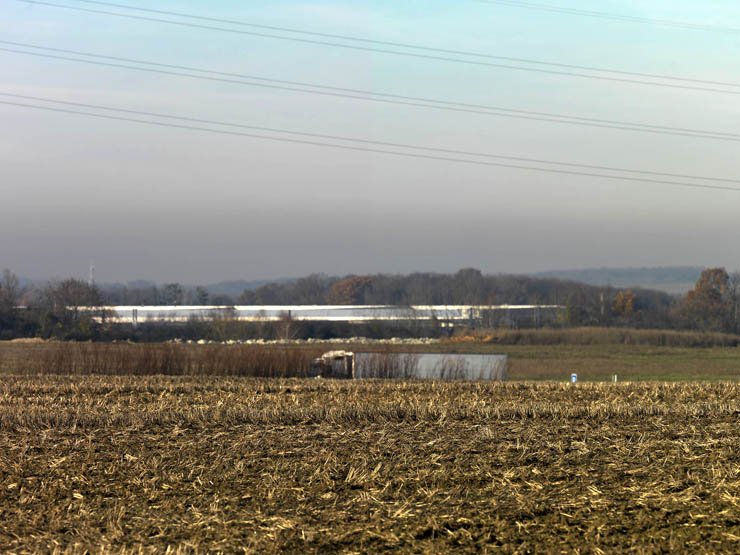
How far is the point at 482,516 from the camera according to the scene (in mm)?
10188

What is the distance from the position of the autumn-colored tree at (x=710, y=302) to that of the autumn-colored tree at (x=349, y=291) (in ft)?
184

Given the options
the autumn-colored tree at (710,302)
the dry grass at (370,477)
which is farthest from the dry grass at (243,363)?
the autumn-colored tree at (710,302)

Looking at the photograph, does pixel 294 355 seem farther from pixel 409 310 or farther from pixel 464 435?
pixel 409 310

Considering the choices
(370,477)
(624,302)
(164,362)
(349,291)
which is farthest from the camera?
(349,291)

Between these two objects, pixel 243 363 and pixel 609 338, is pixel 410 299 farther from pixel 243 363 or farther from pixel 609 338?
pixel 243 363

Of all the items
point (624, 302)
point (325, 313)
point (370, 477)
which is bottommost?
point (370, 477)

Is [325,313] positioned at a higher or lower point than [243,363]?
higher

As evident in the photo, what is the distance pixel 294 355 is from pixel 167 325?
131 feet

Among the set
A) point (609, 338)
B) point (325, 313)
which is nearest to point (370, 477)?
point (609, 338)

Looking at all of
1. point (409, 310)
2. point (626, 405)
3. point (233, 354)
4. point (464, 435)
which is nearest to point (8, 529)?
point (464, 435)

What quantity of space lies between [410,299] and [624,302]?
1258 inches

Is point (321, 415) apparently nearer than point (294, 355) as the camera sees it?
Yes

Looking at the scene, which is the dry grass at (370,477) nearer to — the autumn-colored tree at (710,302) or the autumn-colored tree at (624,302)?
the autumn-colored tree at (710,302)

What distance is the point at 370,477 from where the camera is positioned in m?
12.4
